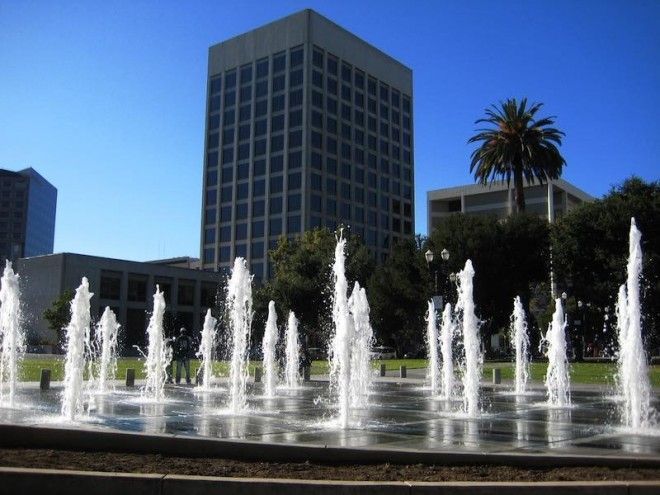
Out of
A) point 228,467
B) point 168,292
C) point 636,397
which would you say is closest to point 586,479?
point 228,467

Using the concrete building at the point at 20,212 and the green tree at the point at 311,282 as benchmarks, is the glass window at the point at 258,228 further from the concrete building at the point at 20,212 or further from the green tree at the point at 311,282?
the concrete building at the point at 20,212

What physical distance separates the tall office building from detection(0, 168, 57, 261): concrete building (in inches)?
2185

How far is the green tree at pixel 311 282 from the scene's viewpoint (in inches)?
2357

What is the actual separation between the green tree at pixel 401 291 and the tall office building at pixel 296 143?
49818mm

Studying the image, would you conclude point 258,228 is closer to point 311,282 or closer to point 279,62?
point 279,62

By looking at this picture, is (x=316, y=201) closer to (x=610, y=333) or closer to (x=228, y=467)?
(x=610, y=333)

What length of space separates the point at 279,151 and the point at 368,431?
332 feet

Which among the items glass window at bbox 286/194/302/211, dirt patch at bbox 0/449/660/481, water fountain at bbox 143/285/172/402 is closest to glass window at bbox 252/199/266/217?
glass window at bbox 286/194/302/211

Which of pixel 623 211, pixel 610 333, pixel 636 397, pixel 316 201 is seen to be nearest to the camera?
pixel 636 397

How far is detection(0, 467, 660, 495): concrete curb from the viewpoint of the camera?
19.0 ft

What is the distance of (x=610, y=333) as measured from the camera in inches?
2053

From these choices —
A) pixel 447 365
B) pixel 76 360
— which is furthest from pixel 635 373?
pixel 76 360

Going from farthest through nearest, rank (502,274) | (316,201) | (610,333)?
1. (316,201)
2. (610,333)
3. (502,274)

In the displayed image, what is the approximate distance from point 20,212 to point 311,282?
114 m
